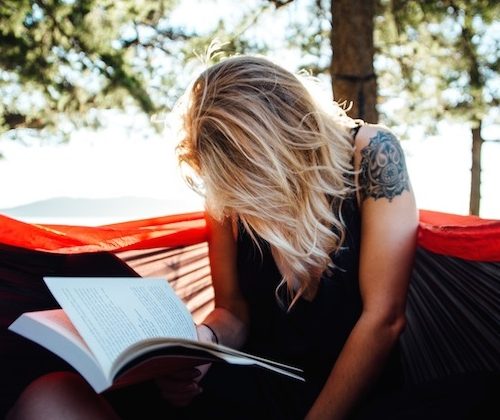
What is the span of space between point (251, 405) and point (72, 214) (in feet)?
68.6

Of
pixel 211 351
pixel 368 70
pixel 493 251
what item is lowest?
pixel 211 351

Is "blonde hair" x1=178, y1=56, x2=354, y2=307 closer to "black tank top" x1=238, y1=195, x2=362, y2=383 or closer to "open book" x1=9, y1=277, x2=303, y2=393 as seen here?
"black tank top" x1=238, y1=195, x2=362, y2=383

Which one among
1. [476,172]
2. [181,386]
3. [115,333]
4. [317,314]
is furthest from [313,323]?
[476,172]

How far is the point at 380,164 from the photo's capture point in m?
Answer: 1.37

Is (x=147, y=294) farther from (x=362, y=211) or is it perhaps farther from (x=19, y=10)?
(x=19, y=10)

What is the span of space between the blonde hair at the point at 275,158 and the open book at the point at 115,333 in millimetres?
294

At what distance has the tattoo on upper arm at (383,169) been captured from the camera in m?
1.35

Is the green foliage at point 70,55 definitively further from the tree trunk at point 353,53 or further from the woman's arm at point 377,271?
the woman's arm at point 377,271

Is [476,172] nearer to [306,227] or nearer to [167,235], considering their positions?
[167,235]

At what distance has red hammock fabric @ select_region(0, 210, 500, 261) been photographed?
4.24 ft

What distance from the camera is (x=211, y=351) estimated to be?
98 centimetres

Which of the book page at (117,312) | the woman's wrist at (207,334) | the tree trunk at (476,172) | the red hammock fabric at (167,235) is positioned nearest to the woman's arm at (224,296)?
the woman's wrist at (207,334)

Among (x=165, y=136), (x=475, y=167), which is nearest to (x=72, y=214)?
(x=475, y=167)

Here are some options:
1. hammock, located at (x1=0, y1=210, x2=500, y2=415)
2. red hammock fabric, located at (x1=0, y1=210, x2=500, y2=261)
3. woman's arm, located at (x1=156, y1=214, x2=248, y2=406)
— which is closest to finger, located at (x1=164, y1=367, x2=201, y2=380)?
woman's arm, located at (x1=156, y1=214, x2=248, y2=406)
